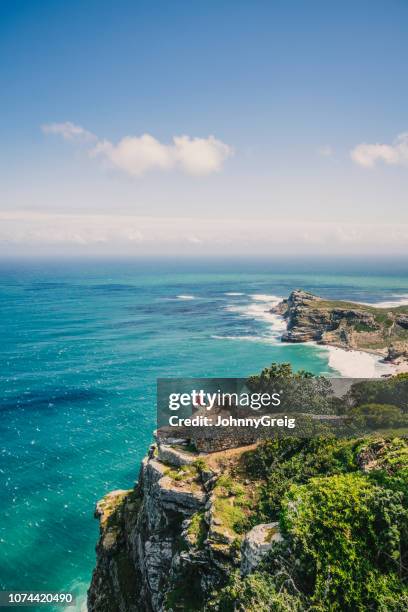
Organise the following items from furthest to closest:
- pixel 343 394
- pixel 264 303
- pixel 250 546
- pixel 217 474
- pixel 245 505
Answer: pixel 264 303 < pixel 343 394 < pixel 217 474 < pixel 245 505 < pixel 250 546

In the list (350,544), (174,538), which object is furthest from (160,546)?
(350,544)

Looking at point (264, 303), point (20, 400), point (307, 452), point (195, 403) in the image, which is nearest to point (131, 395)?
point (20, 400)

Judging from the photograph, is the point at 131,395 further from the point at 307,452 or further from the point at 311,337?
the point at 311,337

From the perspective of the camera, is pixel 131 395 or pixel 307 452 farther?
pixel 131 395

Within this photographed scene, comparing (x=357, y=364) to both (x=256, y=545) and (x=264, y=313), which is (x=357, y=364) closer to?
(x=264, y=313)

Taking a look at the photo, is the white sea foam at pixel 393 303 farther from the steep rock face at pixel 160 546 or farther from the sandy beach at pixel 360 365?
the steep rock face at pixel 160 546

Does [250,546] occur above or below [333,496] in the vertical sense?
below

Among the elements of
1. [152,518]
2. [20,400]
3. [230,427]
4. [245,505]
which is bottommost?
[20,400]
